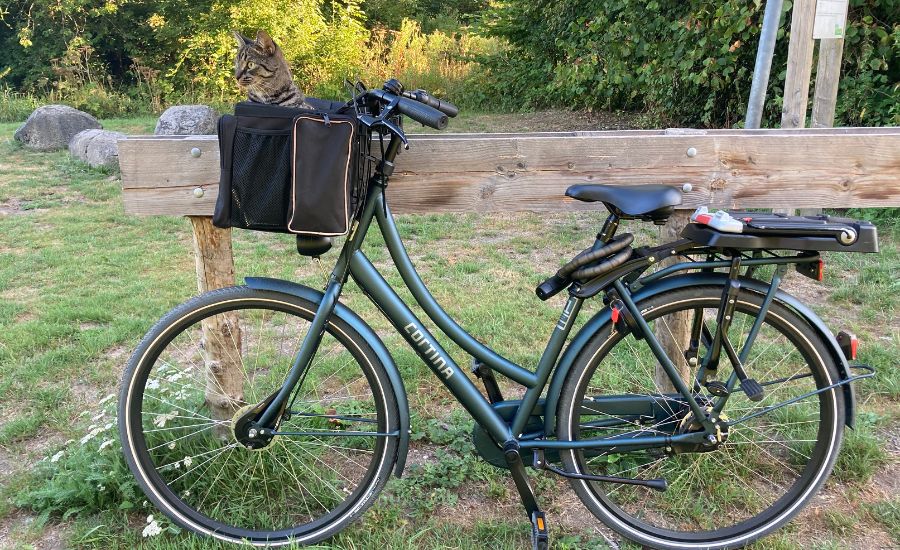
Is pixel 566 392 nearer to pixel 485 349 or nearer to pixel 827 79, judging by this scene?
pixel 485 349

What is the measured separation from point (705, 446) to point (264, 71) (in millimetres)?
4152

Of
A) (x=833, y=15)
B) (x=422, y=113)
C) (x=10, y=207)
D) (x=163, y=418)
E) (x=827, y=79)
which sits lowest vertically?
(x=10, y=207)

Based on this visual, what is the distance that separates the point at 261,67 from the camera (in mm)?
5203

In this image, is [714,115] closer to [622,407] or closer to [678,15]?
[678,15]

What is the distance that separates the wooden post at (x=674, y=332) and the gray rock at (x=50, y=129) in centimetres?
1056

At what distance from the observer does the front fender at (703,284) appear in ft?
7.52

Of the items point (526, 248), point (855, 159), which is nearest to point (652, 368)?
point (855, 159)

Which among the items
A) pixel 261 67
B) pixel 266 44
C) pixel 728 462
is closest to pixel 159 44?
pixel 266 44

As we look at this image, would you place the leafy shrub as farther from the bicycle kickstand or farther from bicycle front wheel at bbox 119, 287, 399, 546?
the bicycle kickstand

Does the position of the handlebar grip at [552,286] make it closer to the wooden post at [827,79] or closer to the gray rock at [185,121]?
the wooden post at [827,79]

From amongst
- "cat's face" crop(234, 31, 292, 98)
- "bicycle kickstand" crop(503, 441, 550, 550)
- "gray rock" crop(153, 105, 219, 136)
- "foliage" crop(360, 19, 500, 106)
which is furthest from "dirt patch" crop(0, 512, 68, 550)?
"foliage" crop(360, 19, 500, 106)

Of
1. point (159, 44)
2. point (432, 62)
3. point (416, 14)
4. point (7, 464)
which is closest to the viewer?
point (7, 464)

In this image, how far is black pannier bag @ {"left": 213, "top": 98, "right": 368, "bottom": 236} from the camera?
2094 millimetres

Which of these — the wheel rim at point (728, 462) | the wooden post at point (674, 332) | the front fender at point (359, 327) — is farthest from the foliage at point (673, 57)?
the front fender at point (359, 327)
